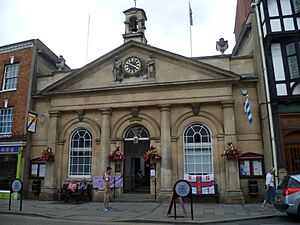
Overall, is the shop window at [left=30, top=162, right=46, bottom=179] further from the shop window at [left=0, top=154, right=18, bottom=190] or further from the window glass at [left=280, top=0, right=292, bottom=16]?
the window glass at [left=280, top=0, right=292, bottom=16]

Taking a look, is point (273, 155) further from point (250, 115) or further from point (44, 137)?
point (44, 137)

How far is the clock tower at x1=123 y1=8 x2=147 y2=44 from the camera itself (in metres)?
17.8

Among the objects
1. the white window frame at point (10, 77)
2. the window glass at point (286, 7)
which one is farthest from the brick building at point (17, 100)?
the window glass at point (286, 7)

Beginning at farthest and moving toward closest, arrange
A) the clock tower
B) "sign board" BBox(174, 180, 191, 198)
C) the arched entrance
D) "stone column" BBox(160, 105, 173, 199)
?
the clock tower
the arched entrance
"stone column" BBox(160, 105, 173, 199)
"sign board" BBox(174, 180, 191, 198)

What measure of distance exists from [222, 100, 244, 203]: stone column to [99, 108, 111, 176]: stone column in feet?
22.0

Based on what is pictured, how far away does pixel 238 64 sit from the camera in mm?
15672

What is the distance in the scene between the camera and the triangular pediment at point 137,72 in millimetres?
15352

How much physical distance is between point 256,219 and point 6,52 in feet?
62.0

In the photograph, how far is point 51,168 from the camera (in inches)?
627

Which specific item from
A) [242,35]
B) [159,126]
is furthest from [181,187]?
[242,35]

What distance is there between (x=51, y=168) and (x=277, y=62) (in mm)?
14312

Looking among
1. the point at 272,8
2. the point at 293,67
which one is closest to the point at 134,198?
the point at 293,67

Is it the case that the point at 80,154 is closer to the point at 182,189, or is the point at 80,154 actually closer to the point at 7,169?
A: the point at 7,169

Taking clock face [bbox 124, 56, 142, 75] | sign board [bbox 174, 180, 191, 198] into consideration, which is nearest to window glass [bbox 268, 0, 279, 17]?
clock face [bbox 124, 56, 142, 75]
